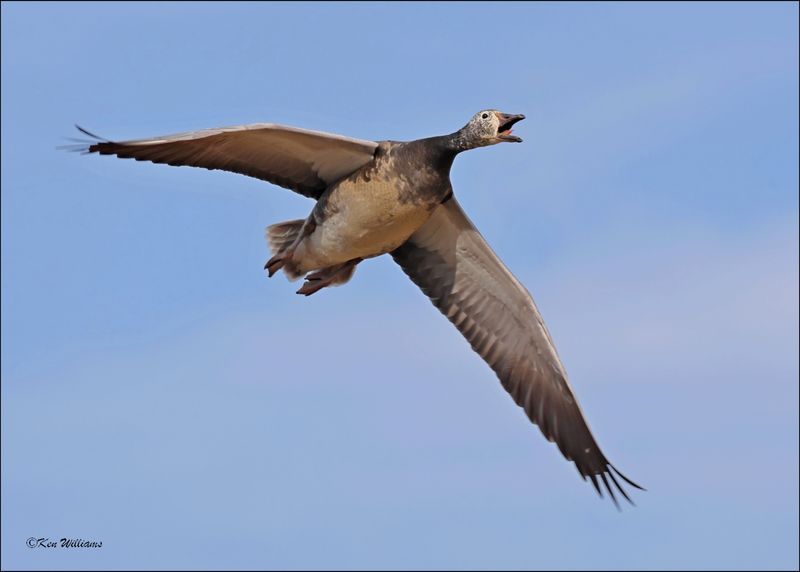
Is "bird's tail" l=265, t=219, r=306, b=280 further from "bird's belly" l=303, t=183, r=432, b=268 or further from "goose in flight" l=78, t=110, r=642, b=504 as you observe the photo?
"bird's belly" l=303, t=183, r=432, b=268

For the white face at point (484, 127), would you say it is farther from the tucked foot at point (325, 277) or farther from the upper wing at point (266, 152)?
the tucked foot at point (325, 277)

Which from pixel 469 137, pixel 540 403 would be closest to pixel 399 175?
pixel 469 137

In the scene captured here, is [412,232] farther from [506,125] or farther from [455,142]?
[506,125]

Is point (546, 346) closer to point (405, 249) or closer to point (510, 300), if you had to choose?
point (510, 300)

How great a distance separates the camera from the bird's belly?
39.5 feet

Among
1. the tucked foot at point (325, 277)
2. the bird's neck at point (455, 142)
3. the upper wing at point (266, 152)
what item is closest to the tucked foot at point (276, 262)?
the tucked foot at point (325, 277)

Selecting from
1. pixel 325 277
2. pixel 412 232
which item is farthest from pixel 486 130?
pixel 325 277

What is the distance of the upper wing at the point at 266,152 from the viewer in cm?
1136

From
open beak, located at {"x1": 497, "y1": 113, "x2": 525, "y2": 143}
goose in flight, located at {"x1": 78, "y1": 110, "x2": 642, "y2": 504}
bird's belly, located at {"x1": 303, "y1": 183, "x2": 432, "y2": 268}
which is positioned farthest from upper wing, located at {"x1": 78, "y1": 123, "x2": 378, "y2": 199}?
open beak, located at {"x1": 497, "y1": 113, "x2": 525, "y2": 143}

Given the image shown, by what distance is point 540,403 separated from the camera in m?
13.9

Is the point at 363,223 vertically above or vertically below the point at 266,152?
below

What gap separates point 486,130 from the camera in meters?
11.9

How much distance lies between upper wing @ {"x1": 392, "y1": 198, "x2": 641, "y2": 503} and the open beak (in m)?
1.50

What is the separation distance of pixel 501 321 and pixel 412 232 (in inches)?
78.4
